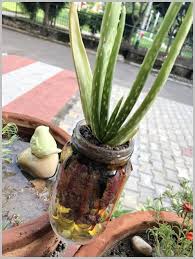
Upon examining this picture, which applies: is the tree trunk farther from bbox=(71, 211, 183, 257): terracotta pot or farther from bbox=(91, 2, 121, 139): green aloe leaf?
bbox=(91, 2, 121, 139): green aloe leaf

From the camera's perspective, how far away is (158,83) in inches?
34.1

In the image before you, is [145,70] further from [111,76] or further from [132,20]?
[132,20]

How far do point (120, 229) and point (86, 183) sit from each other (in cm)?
41

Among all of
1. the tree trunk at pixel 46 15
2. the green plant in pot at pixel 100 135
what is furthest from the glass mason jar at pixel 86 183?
the tree trunk at pixel 46 15

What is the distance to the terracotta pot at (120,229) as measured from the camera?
45.7 inches

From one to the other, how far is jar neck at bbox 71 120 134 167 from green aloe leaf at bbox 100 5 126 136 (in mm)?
56

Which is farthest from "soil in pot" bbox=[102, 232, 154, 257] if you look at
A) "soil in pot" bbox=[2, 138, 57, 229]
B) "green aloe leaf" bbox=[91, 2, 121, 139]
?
"green aloe leaf" bbox=[91, 2, 121, 139]

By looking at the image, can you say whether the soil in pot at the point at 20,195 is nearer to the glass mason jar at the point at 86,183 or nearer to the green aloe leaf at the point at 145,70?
the glass mason jar at the point at 86,183

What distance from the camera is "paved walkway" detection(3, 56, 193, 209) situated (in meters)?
3.28

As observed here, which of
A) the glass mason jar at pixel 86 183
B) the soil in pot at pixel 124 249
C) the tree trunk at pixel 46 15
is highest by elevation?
the glass mason jar at pixel 86 183

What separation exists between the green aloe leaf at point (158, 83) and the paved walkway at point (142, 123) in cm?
188

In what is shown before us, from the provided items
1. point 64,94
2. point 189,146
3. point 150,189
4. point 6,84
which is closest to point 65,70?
point 64,94

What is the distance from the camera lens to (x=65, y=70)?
20.7ft

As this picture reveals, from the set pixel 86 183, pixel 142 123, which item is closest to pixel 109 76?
pixel 86 183
